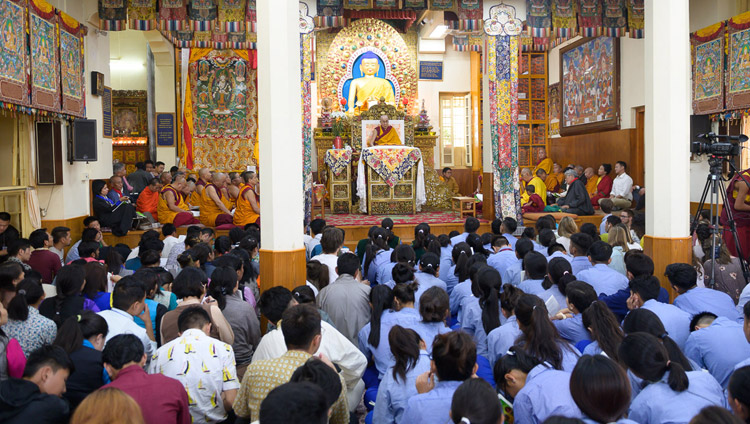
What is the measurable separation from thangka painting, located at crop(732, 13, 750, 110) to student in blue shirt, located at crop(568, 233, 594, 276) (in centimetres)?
488

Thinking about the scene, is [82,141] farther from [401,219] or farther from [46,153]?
[401,219]

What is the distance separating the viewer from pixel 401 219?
35.3ft

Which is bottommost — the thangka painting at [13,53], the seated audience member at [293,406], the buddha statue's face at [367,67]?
the seated audience member at [293,406]

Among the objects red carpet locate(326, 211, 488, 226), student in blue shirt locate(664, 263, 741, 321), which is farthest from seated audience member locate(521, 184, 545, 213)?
student in blue shirt locate(664, 263, 741, 321)

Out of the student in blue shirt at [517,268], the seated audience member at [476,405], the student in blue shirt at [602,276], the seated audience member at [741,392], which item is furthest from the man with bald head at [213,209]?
the seated audience member at [741,392]

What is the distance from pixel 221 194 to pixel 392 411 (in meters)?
7.35

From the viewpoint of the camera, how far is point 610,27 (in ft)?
33.6

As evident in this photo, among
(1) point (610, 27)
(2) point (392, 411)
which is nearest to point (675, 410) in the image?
(2) point (392, 411)

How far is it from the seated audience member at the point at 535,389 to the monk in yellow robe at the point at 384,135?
402 inches

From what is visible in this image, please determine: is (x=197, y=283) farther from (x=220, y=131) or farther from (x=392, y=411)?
(x=220, y=131)

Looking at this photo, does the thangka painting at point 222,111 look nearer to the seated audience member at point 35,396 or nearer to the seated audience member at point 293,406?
the seated audience member at point 35,396

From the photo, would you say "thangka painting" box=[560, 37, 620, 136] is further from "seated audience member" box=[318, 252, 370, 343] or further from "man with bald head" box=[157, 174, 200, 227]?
"seated audience member" box=[318, 252, 370, 343]

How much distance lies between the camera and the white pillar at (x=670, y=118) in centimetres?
651

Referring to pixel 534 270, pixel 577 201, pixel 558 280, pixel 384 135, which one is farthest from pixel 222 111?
pixel 558 280
